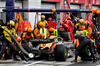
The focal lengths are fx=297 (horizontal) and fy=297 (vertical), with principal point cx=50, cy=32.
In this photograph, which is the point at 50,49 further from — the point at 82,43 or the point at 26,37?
the point at 26,37

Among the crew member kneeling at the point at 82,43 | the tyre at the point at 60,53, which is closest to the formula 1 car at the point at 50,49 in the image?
the tyre at the point at 60,53

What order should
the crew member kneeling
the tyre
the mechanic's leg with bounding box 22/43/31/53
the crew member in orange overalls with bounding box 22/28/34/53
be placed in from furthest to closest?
the crew member in orange overalls with bounding box 22/28/34/53
the mechanic's leg with bounding box 22/43/31/53
the tyre
the crew member kneeling

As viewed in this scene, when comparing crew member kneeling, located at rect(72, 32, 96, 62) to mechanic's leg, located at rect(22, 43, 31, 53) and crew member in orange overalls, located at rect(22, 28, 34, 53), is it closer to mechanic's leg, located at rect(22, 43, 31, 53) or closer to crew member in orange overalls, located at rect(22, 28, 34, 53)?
mechanic's leg, located at rect(22, 43, 31, 53)

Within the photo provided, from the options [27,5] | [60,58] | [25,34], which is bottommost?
[60,58]

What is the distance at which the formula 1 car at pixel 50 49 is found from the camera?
43.4ft

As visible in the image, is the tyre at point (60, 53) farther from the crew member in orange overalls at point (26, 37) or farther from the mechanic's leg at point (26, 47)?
the crew member in orange overalls at point (26, 37)

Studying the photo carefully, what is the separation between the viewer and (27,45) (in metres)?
14.2

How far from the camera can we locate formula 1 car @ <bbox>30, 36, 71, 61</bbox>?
43.4ft

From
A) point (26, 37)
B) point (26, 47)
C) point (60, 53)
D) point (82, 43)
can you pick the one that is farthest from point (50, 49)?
point (26, 37)

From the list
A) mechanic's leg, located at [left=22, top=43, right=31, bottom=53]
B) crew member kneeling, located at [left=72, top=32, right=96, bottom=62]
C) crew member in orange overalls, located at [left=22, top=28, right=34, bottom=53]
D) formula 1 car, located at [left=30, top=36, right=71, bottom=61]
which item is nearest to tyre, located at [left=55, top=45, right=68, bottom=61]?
formula 1 car, located at [left=30, top=36, right=71, bottom=61]

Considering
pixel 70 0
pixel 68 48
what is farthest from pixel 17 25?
pixel 70 0

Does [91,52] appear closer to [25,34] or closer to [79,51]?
[79,51]

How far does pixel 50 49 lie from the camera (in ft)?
44.3

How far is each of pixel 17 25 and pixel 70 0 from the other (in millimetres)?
12411
